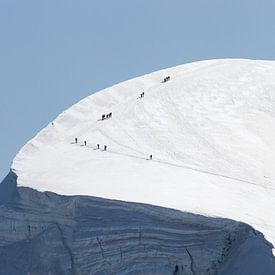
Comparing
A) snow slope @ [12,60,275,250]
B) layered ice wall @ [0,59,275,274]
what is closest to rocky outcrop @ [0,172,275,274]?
layered ice wall @ [0,59,275,274]

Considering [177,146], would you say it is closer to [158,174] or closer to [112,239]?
[158,174]

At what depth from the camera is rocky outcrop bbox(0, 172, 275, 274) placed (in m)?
54.6

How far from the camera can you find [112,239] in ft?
189

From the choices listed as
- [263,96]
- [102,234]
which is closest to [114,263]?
[102,234]

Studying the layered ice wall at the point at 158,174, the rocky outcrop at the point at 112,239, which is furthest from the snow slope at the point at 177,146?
the rocky outcrop at the point at 112,239

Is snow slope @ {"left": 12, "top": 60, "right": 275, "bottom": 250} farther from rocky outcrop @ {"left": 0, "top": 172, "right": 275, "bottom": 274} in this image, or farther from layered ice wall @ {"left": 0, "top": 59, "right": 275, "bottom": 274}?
rocky outcrop @ {"left": 0, "top": 172, "right": 275, "bottom": 274}

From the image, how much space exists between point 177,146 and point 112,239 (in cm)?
1302

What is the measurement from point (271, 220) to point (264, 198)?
16.3 ft

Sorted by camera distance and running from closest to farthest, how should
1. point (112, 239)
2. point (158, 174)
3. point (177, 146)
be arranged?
1. point (112, 239)
2. point (158, 174)
3. point (177, 146)

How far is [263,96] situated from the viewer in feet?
260

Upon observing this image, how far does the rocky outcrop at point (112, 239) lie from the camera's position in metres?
54.6

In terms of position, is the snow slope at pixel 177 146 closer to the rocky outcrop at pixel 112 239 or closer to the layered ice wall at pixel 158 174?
the layered ice wall at pixel 158 174

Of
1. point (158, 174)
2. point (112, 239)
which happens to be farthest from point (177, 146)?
point (112, 239)

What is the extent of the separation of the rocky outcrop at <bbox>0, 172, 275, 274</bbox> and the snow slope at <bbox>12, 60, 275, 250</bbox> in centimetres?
73
